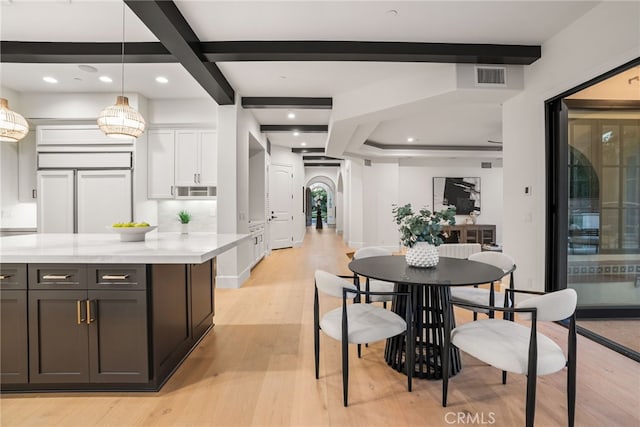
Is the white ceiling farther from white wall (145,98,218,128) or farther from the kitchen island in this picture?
the kitchen island

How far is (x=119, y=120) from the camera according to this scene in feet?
8.91

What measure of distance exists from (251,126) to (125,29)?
275 centimetres

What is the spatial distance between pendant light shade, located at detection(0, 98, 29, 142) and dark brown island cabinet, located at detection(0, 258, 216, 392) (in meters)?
1.52

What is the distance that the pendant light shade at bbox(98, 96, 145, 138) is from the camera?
2707 mm

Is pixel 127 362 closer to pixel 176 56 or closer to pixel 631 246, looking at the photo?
pixel 176 56

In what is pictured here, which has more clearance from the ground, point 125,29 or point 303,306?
point 125,29

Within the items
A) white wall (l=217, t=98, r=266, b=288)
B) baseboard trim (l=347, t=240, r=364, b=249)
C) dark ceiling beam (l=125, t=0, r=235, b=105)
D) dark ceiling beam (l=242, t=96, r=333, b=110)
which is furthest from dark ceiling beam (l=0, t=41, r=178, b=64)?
baseboard trim (l=347, t=240, r=364, b=249)

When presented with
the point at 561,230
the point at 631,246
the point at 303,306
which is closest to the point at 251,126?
the point at 303,306

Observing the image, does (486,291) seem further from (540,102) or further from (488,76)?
(488,76)

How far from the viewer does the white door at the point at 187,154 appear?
15.8 ft

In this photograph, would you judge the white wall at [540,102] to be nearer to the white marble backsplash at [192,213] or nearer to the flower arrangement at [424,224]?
the flower arrangement at [424,224]

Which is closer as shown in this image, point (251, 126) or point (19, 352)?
point (19, 352)

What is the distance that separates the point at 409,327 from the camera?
190 cm

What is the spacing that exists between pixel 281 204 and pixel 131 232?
6.36m
